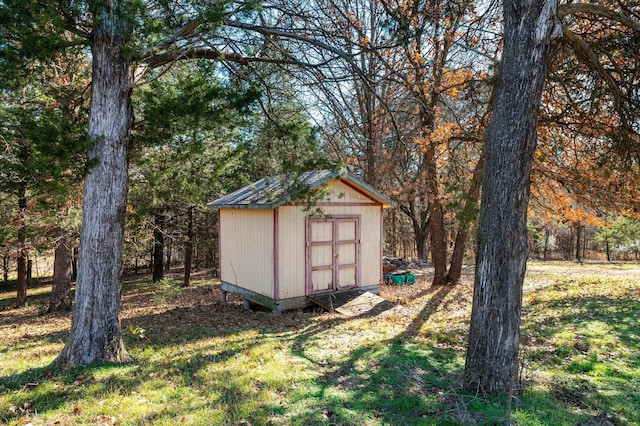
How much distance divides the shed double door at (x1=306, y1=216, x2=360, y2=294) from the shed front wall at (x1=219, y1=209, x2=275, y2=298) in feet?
3.14

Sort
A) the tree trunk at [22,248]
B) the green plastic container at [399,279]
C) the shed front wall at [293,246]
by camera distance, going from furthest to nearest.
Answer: the green plastic container at [399,279] → the tree trunk at [22,248] → the shed front wall at [293,246]

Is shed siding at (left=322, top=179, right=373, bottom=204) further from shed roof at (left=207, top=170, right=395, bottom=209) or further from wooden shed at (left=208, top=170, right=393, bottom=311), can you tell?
shed roof at (left=207, top=170, right=395, bottom=209)

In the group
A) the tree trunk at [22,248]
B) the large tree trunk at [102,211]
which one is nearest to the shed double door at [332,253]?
the large tree trunk at [102,211]

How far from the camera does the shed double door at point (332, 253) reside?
8.99m

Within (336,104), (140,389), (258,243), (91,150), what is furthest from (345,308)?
(91,150)

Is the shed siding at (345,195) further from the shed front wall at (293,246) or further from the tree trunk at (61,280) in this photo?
the tree trunk at (61,280)

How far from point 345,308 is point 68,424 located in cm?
597

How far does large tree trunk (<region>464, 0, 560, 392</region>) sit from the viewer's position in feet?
11.6

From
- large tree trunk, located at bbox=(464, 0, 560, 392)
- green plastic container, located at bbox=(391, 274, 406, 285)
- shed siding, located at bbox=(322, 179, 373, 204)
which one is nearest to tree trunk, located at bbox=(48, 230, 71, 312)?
shed siding, located at bbox=(322, 179, 373, 204)

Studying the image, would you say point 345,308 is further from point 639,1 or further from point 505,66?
point 639,1

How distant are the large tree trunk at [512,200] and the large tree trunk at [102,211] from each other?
4.35m

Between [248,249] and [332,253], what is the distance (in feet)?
7.12

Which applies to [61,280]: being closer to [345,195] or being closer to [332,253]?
[332,253]

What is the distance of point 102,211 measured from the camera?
15.1 feet
